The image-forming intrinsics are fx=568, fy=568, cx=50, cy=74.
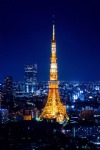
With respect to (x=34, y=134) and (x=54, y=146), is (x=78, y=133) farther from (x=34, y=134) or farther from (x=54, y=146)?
(x=54, y=146)

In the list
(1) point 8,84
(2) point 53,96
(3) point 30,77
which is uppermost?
(3) point 30,77

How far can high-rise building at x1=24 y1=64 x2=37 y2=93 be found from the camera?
3281cm

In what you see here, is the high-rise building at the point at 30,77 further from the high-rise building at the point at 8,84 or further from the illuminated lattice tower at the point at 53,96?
the illuminated lattice tower at the point at 53,96

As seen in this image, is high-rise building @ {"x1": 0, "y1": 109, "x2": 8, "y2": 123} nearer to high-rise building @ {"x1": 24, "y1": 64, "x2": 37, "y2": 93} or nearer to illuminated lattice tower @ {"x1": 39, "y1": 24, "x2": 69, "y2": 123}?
illuminated lattice tower @ {"x1": 39, "y1": 24, "x2": 69, "y2": 123}

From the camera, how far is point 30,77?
33.5 meters

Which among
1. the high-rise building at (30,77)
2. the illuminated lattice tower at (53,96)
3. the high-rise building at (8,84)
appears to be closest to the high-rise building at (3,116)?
the illuminated lattice tower at (53,96)

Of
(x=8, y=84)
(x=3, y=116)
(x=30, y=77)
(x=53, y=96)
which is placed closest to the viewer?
(x=53, y=96)

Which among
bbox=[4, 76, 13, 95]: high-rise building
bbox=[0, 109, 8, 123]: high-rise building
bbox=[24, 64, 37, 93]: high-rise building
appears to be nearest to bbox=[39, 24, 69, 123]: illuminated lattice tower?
bbox=[0, 109, 8, 123]: high-rise building

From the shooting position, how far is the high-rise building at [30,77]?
32812mm

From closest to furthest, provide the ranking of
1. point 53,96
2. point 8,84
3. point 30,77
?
point 53,96
point 8,84
point 30,77

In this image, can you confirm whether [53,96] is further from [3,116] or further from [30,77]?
[30,77]

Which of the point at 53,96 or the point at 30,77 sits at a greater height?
the point at 30,77

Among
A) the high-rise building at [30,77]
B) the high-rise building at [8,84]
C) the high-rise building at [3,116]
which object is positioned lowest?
the high-rise building at [3,116]

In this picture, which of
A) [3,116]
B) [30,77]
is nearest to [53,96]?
[3,116]
